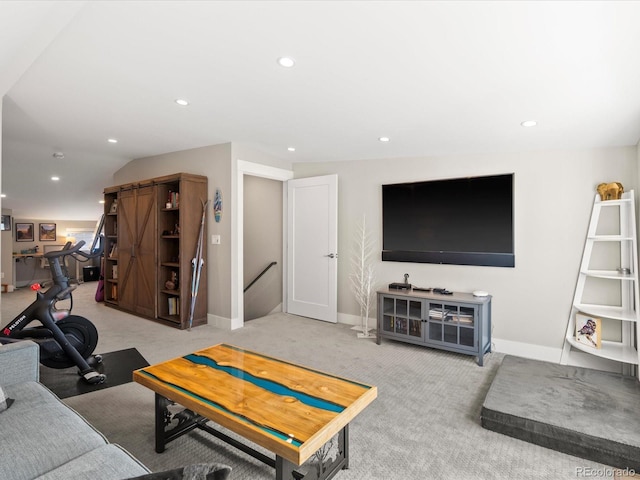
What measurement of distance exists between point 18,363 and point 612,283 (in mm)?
4624

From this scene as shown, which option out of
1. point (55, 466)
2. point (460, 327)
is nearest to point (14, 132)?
point (55, 466)

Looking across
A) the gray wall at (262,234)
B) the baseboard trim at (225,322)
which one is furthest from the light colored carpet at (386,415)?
the gray wall at (262,234)

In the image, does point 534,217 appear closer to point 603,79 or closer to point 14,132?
point 603,79

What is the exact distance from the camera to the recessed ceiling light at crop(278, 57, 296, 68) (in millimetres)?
2123

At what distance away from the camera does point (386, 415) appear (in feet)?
8.00

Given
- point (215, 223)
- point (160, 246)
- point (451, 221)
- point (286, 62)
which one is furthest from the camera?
point (160, 246)

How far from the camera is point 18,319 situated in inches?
112

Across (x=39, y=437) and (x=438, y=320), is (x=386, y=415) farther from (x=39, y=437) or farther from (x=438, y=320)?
(x=39, y=437)

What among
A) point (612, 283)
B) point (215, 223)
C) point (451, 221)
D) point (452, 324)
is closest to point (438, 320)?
point (452, 324)

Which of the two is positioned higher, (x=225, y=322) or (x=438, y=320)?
(x=438, y=320)

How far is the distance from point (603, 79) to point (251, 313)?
5081 mm

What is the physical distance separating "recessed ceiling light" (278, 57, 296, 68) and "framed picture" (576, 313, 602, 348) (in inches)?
136

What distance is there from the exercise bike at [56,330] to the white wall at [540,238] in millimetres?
3626

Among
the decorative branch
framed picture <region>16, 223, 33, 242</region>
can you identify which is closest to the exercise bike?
the decorative branch
